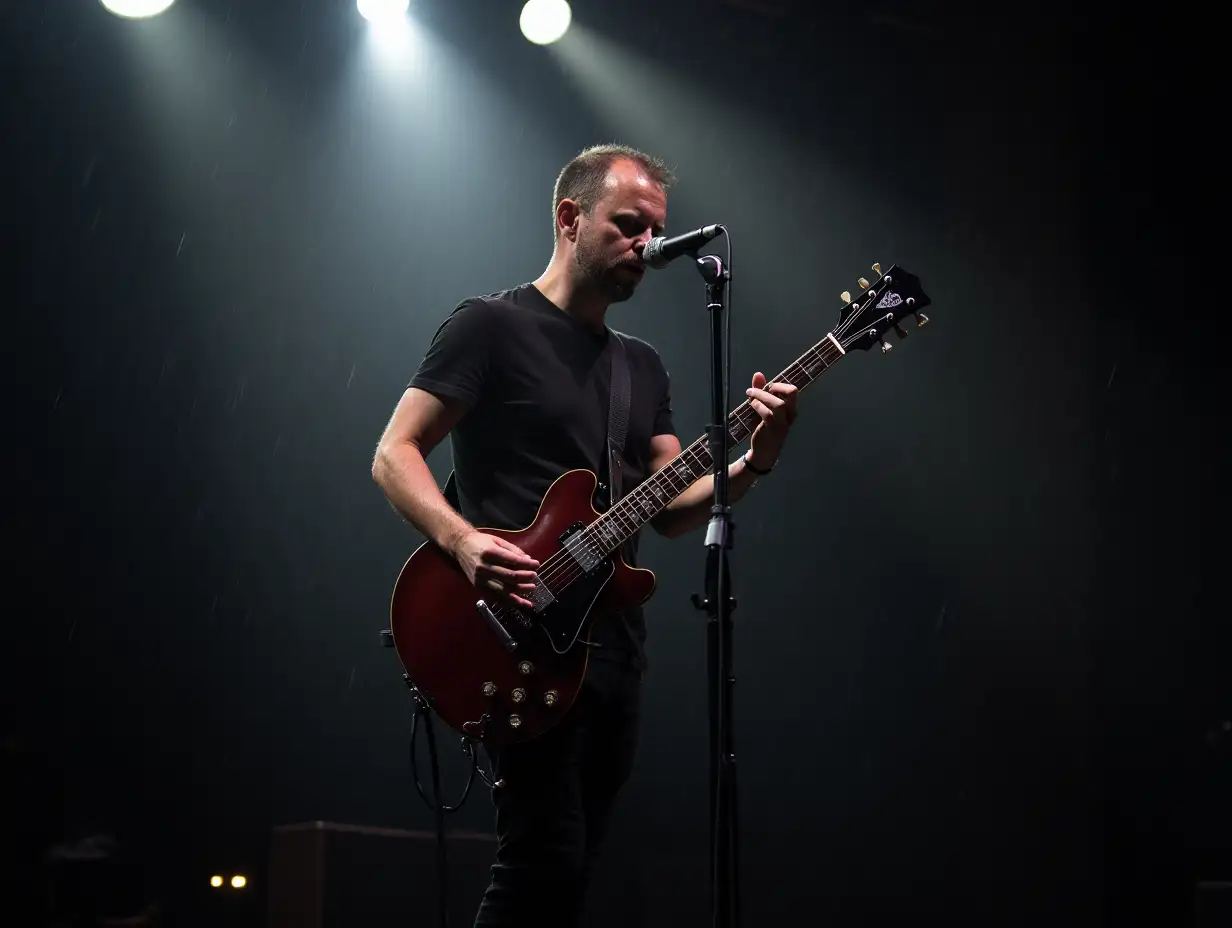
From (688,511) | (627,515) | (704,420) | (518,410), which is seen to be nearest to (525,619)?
(627,515)

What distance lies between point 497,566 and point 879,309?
1.05m

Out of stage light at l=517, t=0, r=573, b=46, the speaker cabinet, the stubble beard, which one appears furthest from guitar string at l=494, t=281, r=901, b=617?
stage light at l=517, t=0, r=573, b=46

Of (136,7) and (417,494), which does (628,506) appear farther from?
(136,7)

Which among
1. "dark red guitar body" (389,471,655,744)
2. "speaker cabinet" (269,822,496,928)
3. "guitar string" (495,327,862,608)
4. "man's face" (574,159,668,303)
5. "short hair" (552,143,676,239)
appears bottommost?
"speaker cabinet" (269,822,496,928)

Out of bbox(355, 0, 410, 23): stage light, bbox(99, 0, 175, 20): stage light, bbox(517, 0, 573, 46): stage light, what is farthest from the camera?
bbox(517, 0, 573, 46): stage light

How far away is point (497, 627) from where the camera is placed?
8.05 ft

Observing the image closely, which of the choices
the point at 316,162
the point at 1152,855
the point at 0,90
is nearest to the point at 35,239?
the point at 0,90

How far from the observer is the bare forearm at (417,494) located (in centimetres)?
248

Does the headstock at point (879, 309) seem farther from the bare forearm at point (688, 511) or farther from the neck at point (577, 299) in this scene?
the neck at point (577, 299)

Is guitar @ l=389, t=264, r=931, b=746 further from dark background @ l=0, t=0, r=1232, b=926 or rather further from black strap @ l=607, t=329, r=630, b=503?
dark background @ l=0, t=0, r=1232, b=926

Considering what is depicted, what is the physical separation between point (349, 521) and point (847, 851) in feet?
7.14

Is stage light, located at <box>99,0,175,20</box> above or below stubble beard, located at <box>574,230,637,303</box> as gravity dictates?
above

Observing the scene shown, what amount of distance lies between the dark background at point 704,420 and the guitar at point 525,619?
214 centimetres

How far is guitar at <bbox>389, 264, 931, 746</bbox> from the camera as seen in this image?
95.5 inches
